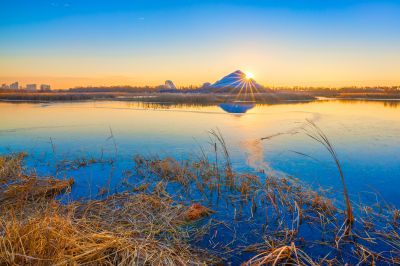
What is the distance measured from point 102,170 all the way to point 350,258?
4.92m

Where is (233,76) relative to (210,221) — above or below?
above

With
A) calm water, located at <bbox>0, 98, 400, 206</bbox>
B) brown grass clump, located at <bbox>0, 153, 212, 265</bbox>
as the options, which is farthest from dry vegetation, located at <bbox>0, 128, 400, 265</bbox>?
calm water, located at <bbox>0, 98, 400, 206</bbox>

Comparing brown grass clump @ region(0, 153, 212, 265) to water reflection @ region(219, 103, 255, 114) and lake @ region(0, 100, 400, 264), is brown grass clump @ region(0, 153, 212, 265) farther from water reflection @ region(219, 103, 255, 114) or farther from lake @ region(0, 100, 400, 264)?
water reflection @ region(219, 103, 255, 114)

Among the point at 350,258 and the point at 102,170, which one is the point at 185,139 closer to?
the point at 102,170

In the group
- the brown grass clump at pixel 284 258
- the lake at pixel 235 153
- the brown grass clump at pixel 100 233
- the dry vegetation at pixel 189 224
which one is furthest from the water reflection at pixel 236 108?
the brown grass clump at pixel 284 258

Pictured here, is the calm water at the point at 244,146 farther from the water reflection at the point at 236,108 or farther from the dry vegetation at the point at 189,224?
the water reflection at the point at 236,108

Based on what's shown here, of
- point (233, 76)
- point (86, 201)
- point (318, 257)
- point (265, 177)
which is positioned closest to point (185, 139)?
point (265, 177)

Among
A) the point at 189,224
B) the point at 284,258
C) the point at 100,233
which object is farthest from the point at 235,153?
the point at 100,233

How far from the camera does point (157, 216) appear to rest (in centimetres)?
391

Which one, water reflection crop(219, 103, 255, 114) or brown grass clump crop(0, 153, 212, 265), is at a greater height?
water reflection crop(219, 103, 255, 114)

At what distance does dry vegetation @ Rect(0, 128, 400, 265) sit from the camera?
2.67 metres

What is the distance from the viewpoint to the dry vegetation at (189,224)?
267 centimetres

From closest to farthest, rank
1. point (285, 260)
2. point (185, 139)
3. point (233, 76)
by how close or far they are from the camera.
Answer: point (285, 260) → point (185, 139) → point (233, 76)

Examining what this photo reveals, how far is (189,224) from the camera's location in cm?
378
